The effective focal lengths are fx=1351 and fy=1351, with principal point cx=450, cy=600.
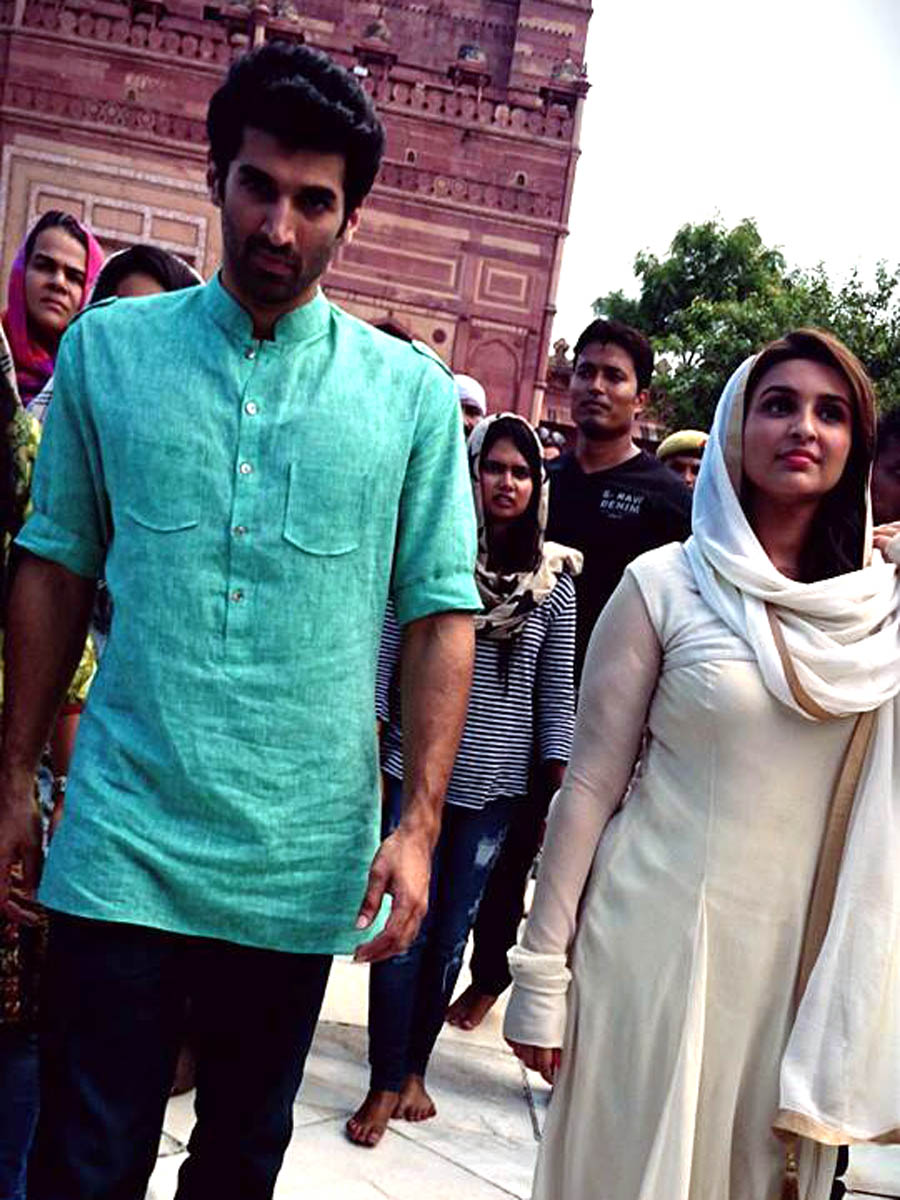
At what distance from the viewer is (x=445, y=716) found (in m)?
1.78

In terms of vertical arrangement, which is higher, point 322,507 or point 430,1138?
point 322,507

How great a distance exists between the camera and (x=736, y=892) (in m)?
2.01

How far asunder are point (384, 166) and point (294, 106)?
640 inches

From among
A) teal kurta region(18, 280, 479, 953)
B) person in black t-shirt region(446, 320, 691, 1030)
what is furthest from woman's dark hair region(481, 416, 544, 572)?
teal kurta region(18, 280, 479, 953)

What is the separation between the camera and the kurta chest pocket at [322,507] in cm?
170

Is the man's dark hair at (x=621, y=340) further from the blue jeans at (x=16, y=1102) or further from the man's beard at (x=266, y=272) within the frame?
the blue jeans at (x=16, y=1102)

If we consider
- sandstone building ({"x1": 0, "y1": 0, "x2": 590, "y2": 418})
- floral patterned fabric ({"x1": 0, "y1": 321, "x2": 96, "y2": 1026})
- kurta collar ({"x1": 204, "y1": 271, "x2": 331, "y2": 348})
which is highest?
sandstone building ({"x1": 0, "y1": 0, "x2": 590, "y2": 418})

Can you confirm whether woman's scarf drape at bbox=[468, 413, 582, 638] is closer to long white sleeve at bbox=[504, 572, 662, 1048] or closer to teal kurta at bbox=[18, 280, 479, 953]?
long white sleeve at bbox=[504, 572, 662, 1048]

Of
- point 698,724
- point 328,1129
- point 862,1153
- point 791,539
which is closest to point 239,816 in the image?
point 698,724

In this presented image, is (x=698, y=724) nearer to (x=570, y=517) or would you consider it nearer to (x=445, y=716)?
(x=445, y=716)

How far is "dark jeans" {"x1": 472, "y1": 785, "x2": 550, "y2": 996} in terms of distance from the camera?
3.95 meters

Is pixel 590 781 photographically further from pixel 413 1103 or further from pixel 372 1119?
pixel 413 1103

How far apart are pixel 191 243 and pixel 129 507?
52.2 feet

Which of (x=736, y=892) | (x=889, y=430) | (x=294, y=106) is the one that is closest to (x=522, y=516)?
(x=889, y=430)
